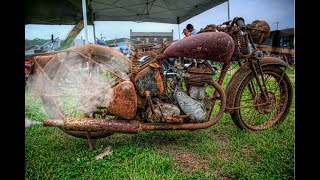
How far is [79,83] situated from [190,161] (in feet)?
4.76

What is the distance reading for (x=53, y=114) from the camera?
8.47 feet

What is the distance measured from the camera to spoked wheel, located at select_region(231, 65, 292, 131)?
302cm

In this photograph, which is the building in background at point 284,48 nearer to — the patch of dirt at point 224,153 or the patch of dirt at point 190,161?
the patch of dirt at point 224,153

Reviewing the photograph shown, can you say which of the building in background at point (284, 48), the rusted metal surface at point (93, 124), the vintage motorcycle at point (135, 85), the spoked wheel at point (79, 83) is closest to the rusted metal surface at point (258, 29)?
the vintage motorcycle at point (135, 85)

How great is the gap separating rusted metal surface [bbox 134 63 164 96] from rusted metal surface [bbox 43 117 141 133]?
0.37 metres

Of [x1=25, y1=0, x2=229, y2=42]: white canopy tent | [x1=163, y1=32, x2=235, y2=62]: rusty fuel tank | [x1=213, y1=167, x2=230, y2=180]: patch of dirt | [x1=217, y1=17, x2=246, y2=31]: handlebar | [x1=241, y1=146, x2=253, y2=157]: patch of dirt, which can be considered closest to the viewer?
[x1=213, y1=167, x2=230, y2=180]: patch of dirt

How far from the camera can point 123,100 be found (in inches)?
95.8

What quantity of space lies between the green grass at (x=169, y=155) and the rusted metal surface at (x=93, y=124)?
319mm

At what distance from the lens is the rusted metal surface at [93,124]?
2.38m

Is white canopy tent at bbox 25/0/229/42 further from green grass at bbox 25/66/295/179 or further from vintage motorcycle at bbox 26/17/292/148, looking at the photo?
green grass at bbox 25/66/295/179

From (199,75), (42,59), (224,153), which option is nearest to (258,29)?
(199,75)

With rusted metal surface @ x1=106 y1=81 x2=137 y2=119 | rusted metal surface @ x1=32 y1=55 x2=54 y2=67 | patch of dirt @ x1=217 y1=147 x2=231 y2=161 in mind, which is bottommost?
patch of dirt @ x1=217 y1=147 x2=231 y2=161

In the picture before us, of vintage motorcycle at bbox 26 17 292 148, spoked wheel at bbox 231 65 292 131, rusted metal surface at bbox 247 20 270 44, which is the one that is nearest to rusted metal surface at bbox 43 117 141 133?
vintage motorcycle at bbox 26 17 292 148

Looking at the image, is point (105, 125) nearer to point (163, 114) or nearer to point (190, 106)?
point (163, 114)
